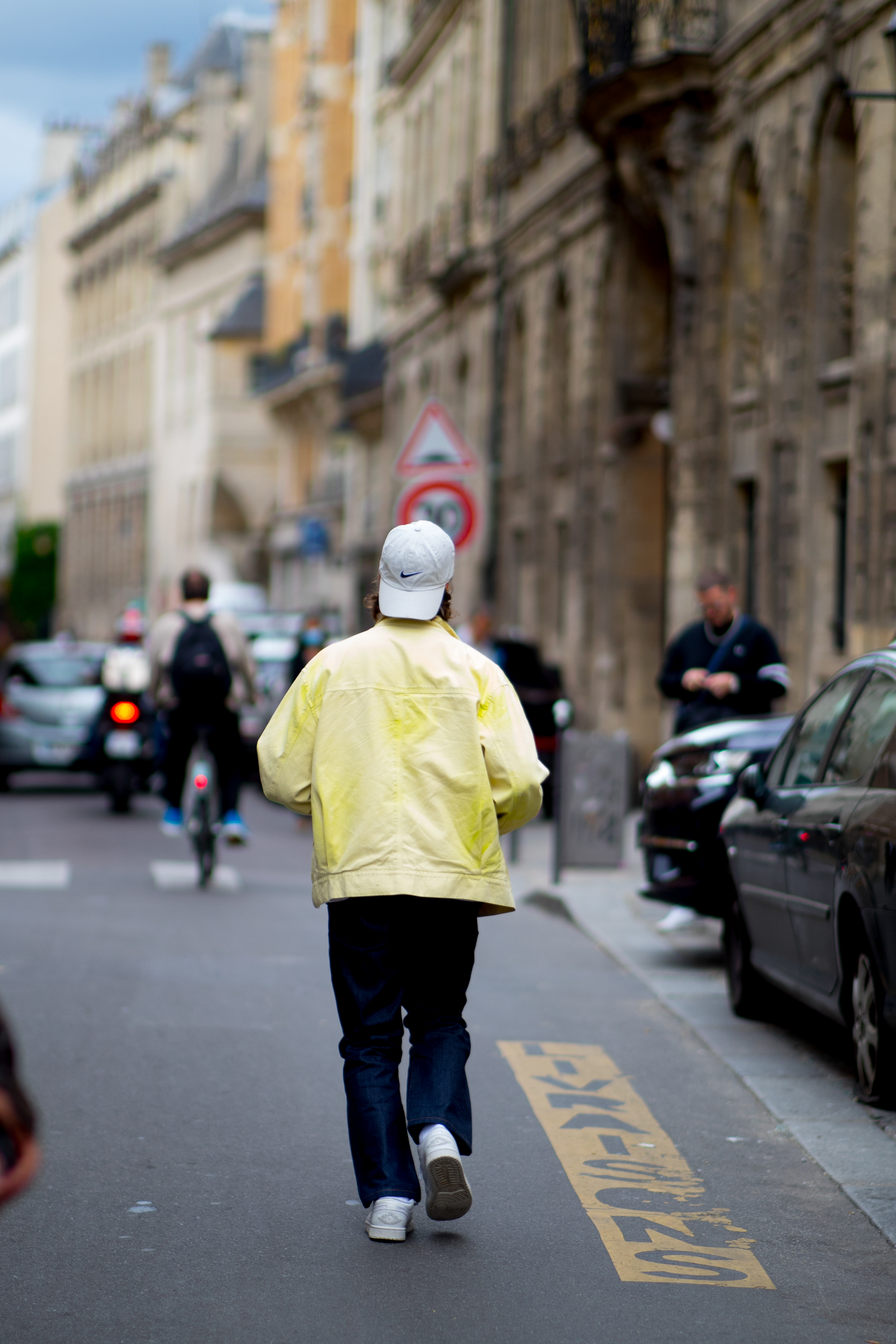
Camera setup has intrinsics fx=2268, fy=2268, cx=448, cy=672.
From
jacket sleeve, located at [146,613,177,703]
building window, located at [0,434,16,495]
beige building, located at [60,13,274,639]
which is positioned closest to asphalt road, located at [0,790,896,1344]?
jacket sleeve, located at [146,613,177,703]

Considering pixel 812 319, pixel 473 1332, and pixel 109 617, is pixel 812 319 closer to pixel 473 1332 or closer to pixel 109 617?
pixel 473 1332

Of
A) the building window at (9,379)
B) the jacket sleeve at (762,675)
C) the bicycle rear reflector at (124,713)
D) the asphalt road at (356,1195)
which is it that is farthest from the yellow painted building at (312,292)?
the building window at (9,379)

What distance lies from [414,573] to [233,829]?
8.27 metres

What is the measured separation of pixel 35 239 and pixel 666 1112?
336 feet

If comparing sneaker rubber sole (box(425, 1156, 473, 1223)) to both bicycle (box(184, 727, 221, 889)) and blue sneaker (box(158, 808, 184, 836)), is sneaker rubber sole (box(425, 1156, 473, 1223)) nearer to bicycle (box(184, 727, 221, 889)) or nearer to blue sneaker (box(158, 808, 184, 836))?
bicycle (box(184, 727, 221, 889))

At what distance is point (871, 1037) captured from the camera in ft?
24.0

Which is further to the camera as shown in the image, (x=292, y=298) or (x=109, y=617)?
(x=109, y=617)

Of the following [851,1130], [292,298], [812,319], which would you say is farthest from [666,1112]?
[292,298]

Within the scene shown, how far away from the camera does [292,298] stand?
60781 millimetres

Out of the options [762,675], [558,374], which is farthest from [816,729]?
[558,374]

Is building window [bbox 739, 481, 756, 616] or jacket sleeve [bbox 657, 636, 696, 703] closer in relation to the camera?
jacket sleeve [bbox 657, 636, 696, 703]

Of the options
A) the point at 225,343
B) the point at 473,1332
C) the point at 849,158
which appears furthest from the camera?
the point at 225,343

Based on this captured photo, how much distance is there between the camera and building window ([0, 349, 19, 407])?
109 metres

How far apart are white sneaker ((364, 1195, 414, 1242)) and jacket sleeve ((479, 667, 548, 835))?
94 centimetres
